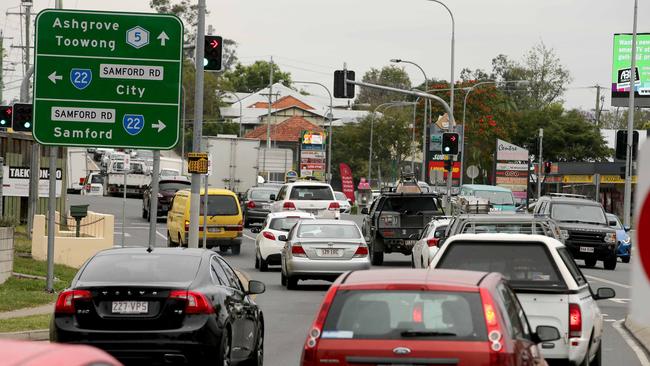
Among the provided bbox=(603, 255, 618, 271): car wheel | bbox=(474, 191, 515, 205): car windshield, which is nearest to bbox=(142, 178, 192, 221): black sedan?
bbox=(474, 191, 515, 205): car windshield

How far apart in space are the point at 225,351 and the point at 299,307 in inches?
423

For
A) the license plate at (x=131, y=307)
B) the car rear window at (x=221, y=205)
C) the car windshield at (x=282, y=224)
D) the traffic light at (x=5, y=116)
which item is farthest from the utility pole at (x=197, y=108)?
the license plate at (x=131, y=307)

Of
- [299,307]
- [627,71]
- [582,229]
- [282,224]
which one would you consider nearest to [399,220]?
[282,224]

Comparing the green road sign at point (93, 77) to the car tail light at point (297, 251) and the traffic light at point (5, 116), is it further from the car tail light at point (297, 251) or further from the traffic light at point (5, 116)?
the traffic light at point (5, 116)

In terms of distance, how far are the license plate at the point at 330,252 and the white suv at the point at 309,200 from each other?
1686cm

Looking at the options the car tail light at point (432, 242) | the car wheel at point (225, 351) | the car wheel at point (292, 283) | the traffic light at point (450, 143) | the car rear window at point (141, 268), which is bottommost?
the car wheel at point (292, 283)

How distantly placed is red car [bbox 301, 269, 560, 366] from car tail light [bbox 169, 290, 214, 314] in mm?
3887

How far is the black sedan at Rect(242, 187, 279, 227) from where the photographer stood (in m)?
54.4

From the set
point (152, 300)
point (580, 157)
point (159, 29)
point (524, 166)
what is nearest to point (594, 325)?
point (152, 300)

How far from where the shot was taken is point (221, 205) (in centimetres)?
4128

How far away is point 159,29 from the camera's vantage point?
24422mm

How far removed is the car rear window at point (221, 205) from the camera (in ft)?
134

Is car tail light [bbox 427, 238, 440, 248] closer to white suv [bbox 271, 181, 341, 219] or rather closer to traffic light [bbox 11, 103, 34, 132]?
traffic light [bbox 11, 103, 34, 132]

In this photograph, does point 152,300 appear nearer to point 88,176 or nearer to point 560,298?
point 560,298
